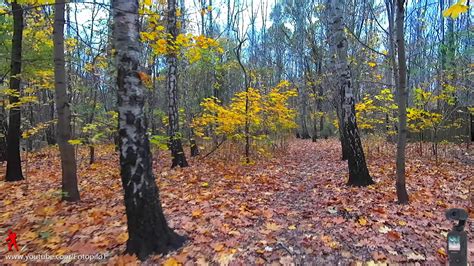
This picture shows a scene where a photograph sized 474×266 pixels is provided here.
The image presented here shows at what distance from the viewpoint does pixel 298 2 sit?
2441 cm

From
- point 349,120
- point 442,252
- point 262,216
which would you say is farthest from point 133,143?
point 349,120

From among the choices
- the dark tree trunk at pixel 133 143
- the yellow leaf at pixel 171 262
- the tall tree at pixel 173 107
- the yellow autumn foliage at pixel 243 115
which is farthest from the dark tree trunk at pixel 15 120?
the yellow leaf at pixel 171 262

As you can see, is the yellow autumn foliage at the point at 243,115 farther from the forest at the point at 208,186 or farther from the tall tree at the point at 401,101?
the tall tree at the point at 401,101

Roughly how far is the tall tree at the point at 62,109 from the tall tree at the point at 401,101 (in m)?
6.22

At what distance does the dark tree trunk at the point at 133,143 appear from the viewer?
354 centimetres

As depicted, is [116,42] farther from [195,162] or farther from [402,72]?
[195,162]

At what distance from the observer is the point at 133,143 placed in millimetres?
3525

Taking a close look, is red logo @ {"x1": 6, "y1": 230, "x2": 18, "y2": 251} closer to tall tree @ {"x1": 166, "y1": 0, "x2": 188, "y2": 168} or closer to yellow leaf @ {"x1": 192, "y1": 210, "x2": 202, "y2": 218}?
yellow leaf @ {"x1": 192, "y1": 210, "x2": 202, "y2": 218}

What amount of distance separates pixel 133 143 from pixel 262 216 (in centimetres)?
247

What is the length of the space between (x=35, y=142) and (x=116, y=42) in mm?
17287

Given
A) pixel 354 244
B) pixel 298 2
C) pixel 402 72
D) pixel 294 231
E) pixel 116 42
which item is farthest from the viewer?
pixel 298 2

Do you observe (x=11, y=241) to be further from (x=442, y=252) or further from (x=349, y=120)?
(x=349, y=120)

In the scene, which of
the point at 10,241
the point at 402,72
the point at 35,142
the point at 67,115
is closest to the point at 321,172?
the point at 402,72

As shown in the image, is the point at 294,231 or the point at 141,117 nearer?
the point at 141,117
